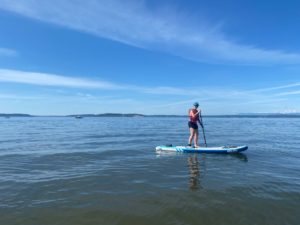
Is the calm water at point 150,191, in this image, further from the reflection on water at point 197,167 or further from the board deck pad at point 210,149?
the board deck pad at point 210,149

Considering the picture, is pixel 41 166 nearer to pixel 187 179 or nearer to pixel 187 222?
pixel 187 179

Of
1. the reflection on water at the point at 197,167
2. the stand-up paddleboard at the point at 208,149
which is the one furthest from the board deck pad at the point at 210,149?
the reflection on water at the point at 197,167

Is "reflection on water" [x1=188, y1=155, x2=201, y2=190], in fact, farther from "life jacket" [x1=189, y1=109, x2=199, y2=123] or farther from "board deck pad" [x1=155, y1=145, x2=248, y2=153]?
"life jacket" [x1=189, y1=109, x2=199, y2=123]

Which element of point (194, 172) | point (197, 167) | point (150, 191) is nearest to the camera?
point (150, 191)

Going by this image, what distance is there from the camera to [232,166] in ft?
47.7

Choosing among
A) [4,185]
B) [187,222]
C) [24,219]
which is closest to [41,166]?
[4,185]

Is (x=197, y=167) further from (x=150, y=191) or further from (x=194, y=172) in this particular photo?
(x=150, y=191)

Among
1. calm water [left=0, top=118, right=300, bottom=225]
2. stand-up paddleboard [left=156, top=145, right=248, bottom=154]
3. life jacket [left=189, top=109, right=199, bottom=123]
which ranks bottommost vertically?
calm water [left=0, top=118, right=300, bottom=225]

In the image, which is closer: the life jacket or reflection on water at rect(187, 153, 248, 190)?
reflection on water at rect(187, 153, 248, 190)

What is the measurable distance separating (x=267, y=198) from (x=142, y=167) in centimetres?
701

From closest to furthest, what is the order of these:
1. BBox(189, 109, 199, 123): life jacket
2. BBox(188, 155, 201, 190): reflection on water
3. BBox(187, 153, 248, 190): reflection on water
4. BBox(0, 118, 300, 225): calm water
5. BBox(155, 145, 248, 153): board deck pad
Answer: BBox(0, 118, 300, 225): calm water < BBox(188, 155, 201, 190): reflection on water < BBox(187, 153, 248, 190): reflection on water < BBox(155, 145, 248, 153): board deck pad < BBox(189, 109, 199, 123): life jacket

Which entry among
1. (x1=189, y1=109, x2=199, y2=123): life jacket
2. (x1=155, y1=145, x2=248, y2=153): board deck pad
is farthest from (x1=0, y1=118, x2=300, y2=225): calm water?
(x1=189, y1=109, x2=199, y2=123): life jacket

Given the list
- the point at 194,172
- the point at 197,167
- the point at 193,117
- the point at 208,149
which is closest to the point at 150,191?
the point at 194,172

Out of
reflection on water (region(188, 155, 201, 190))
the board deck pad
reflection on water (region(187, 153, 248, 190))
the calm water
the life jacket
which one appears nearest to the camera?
the calm water
